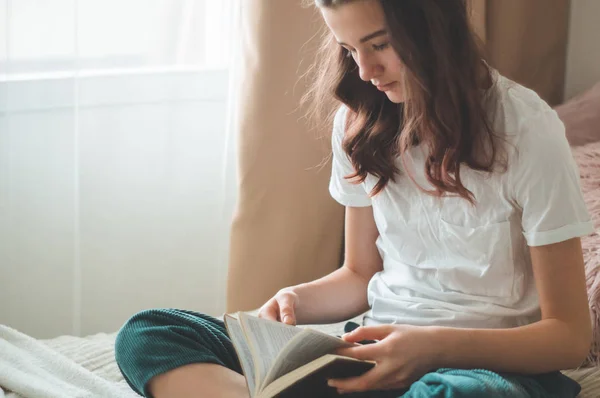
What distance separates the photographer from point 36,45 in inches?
72.1

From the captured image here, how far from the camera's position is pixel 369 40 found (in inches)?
44.6

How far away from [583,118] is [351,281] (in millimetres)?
817

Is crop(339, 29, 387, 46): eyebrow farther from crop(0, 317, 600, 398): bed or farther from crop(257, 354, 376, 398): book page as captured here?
crop(0, 317, 600, 398): bed

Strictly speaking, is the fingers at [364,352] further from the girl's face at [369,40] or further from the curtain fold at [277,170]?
the curtain fold at [277,170]

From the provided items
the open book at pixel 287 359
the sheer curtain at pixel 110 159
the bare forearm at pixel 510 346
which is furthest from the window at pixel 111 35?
the bare forearm at pixel 510 346

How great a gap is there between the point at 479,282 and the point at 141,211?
1.06 metres

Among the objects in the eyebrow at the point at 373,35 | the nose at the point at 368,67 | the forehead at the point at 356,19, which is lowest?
the nose at the point at 368,67

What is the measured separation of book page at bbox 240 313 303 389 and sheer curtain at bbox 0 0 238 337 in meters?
0.98

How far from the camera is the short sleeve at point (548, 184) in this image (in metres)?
1.10

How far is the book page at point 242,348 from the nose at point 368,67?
368 millimetres

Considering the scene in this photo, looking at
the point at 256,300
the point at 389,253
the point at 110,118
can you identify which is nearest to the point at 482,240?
the point at 389,253

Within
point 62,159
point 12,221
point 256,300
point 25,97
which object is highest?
point 25,97

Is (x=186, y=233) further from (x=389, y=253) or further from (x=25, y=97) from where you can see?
(x=389, y=253)

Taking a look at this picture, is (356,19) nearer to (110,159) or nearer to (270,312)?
(270,312)
